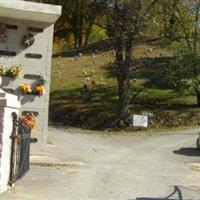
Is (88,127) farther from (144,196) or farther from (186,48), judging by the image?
(144,196)

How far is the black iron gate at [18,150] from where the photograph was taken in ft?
38.8

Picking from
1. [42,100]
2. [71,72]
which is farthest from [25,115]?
[71,72]

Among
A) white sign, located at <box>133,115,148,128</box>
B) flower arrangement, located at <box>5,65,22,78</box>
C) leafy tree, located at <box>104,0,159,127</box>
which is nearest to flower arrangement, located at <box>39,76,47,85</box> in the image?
flower arrangement, located at <box>5,65,22,78</box>

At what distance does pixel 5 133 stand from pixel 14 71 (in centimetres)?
693

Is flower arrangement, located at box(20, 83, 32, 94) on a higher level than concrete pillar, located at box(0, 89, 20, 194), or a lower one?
higher

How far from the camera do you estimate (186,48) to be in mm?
32281

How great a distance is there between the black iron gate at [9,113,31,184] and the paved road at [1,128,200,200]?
0.25 metres

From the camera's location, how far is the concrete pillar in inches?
431

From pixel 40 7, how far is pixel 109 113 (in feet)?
48.8

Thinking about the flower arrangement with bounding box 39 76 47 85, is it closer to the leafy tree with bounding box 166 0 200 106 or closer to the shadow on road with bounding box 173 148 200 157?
the shadow on road with bounding box 173 148 200 157

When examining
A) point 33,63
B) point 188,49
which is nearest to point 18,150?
point 33,63

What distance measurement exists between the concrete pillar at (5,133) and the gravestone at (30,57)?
6321mm

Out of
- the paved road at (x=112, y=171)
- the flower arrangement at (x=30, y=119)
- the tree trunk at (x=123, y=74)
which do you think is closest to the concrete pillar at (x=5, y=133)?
the paved road at (x=112, y=171)

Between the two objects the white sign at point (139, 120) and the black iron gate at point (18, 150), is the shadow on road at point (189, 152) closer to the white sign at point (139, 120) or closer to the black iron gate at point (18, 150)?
the white sign at point (139, 120)
